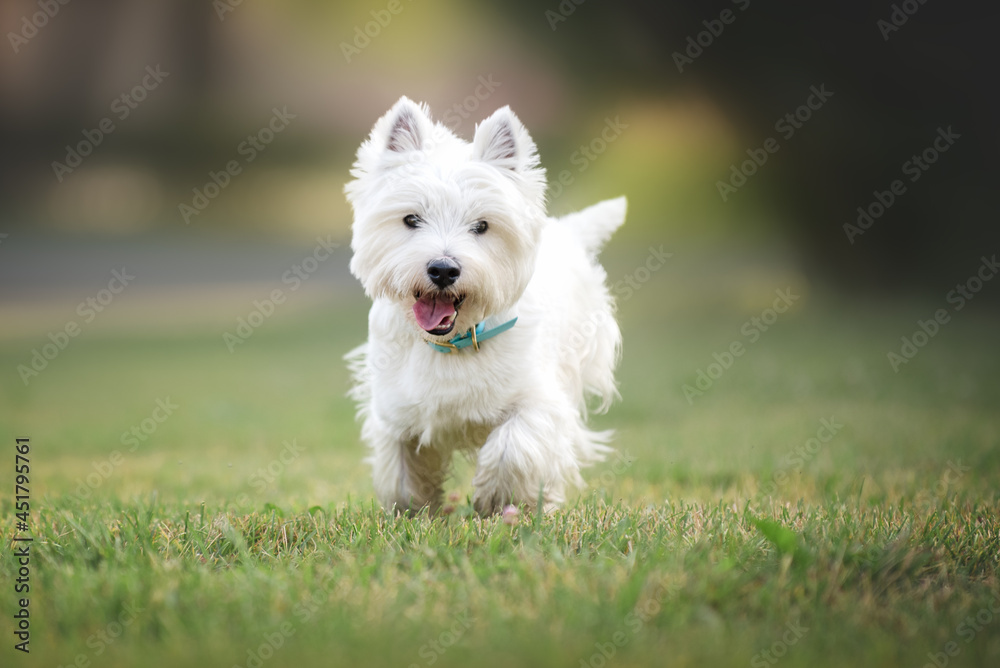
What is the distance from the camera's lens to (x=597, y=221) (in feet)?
18.0

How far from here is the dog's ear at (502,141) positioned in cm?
376

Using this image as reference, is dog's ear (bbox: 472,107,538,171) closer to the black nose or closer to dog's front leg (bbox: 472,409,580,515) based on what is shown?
the black nose

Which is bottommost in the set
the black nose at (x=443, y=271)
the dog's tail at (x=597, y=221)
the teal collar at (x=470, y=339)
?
the teal collar at (x=470, y=339)

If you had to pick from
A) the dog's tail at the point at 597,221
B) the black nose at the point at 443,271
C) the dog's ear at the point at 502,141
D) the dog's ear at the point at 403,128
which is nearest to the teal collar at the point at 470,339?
the black nose at the point at 443,271

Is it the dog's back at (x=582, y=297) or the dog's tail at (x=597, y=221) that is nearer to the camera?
the dog's back at (x=582, y=297)

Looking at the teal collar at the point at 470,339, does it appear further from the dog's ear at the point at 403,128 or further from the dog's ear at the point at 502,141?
the dog's ear at the point at 403,128

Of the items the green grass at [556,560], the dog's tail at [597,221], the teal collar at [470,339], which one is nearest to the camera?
the green grass at [556,560]

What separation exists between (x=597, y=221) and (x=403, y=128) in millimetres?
1977

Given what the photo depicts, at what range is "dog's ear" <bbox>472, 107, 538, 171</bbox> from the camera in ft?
12.3

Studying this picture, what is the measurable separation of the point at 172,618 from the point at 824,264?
1424 centimetres

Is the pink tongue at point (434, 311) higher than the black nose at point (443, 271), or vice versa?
the black nose at point (443, 271)

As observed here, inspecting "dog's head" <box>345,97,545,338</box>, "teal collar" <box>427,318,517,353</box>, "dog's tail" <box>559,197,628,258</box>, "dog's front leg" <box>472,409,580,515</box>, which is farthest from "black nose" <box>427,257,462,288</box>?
"dog's tail" <box>559,197,628,258</box>

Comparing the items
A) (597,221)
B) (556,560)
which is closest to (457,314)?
(556,560)

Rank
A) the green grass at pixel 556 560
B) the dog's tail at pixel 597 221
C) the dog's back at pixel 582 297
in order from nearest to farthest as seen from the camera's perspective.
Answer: the green grass at pixel 556 560
the dog's back at pixel 582 297
the dog's tail at pixel 597 221
